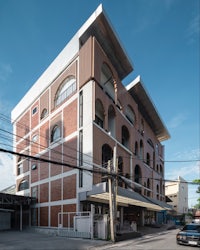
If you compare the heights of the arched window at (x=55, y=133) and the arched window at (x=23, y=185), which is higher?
the arched window at (x=55, y=133)

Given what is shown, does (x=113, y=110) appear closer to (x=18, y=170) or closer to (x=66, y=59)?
(x=66, y=59)

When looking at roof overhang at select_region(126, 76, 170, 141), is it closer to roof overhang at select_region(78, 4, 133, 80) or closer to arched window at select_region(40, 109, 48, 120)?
roof overhang at select_region(78, 4, 133, 80)

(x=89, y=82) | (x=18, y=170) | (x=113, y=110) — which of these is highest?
(x=89, y=82)

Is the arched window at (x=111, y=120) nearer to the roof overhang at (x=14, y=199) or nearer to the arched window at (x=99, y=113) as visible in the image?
the arched window at (x=99, y=113)

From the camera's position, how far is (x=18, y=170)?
4038 cm

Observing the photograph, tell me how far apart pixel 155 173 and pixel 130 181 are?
64.5 feet

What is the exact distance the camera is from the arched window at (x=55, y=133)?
30677 mm

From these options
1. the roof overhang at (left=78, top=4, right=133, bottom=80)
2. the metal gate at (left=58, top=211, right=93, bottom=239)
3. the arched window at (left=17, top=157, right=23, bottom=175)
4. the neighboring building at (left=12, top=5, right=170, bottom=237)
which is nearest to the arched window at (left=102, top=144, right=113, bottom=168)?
the neighboring building at (left=12, top=5, right=170, bottom=237)

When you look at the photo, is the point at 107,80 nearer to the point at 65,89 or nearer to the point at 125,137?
the point at 65,89

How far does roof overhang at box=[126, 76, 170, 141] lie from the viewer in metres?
40.5

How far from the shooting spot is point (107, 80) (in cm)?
→ 3195

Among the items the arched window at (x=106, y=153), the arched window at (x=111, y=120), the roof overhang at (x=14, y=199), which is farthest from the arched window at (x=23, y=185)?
the arched window at (x=111, y=120)

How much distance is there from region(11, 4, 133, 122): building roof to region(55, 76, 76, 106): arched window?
1.77m

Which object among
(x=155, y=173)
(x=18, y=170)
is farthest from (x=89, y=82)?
(x=155, y=173)
